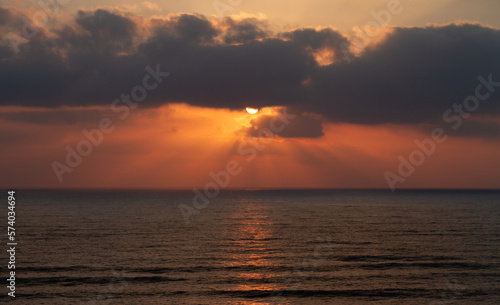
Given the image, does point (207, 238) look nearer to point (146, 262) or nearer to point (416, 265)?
point (146, 262)

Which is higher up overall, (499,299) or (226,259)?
(226,259)

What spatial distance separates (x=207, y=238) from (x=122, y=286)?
32629 mm

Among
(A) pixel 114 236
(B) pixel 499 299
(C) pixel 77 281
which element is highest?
(A) pixel 114 236

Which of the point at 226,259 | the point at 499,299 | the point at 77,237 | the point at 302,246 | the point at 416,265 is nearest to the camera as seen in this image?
the point at 499,299

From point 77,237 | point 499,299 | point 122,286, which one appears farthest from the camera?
point 77,237

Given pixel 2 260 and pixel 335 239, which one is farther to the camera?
pixel 335 239

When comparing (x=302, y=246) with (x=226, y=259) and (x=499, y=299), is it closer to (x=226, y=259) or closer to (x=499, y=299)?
(x=226, y=259)

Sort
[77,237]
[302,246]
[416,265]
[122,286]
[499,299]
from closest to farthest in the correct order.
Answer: [499,299] < [122,286] < [416,265] < [302,246] < [77,237]

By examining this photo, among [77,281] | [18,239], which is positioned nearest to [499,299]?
[77,281]

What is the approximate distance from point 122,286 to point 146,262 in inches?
411

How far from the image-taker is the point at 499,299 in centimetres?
4075

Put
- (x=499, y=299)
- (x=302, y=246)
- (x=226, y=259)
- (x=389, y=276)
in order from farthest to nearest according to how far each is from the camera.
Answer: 1. (x=302, y=246)
2. (x=226, y=259)
3. (x=389, y=276)
4. (x=499, y=299)

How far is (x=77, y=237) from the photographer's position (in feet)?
250

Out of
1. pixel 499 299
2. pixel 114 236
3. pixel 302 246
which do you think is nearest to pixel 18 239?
pixel 114 236
